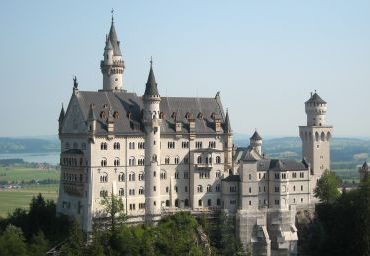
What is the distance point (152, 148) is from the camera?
4422 inches

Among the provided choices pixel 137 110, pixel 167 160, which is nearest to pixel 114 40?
pixel 137 110

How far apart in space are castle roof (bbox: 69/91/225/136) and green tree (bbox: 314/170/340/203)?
22549mm

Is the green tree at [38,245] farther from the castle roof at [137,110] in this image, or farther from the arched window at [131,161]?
the castle roof at [137,110]

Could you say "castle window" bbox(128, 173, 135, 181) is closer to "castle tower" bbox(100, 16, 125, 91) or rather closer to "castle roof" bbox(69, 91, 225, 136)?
"castle roof" bbox(69, 91, 225, 136)

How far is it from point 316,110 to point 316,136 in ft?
16.9

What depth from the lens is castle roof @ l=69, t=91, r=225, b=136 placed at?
360 feet

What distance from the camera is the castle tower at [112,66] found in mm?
124812

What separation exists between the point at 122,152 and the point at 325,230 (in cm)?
4081

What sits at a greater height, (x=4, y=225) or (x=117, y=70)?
(x=117, y=70)

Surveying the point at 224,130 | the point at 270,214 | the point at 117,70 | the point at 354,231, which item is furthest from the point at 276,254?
the point at 117,70

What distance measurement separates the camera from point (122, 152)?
109750mm

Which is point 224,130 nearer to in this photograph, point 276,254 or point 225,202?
point 225,202

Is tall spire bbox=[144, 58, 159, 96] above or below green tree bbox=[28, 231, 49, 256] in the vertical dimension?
above

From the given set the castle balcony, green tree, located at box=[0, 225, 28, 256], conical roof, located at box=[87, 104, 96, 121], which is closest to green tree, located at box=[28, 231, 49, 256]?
green tree, located at box=[0, 225, 28, 256]
